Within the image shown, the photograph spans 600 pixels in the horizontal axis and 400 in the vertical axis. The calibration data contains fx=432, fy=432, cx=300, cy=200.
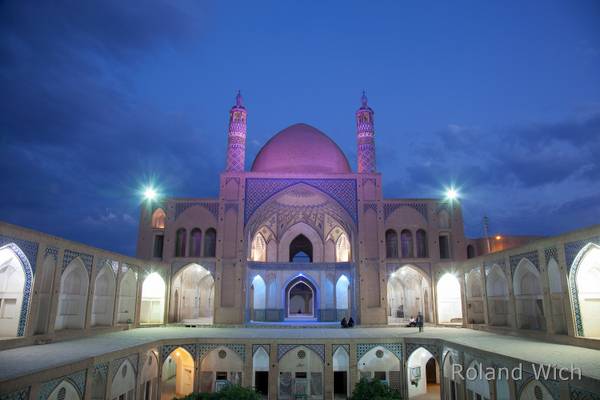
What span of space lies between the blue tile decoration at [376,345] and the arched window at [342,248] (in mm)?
11444

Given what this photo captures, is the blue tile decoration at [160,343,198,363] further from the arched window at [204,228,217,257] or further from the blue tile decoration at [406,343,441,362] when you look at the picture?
the arched window at [204,228,217,257]

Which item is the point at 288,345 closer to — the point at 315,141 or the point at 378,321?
Result: the point at 378,321

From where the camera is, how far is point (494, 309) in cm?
1427

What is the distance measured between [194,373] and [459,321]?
438 inches

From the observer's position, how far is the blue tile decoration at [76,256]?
434 inches

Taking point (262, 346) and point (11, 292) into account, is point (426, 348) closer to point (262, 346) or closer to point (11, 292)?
point (262, 346)

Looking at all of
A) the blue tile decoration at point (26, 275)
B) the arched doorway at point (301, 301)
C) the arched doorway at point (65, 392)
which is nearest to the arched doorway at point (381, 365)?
the arched doorway at point (65, 392)

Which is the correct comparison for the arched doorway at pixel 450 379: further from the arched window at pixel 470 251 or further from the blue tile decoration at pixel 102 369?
the arched window at pixel 470 251

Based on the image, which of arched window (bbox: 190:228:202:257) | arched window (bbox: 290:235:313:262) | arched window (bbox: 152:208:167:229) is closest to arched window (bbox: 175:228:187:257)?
arched window (bbox: 190:228:202:257)

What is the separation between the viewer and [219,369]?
1212 cm

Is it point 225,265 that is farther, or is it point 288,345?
point 225,265

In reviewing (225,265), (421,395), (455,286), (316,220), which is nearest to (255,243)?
(316,220)

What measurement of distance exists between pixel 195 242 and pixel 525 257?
503 inches

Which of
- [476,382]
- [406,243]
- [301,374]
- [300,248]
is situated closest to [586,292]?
[476,382]
